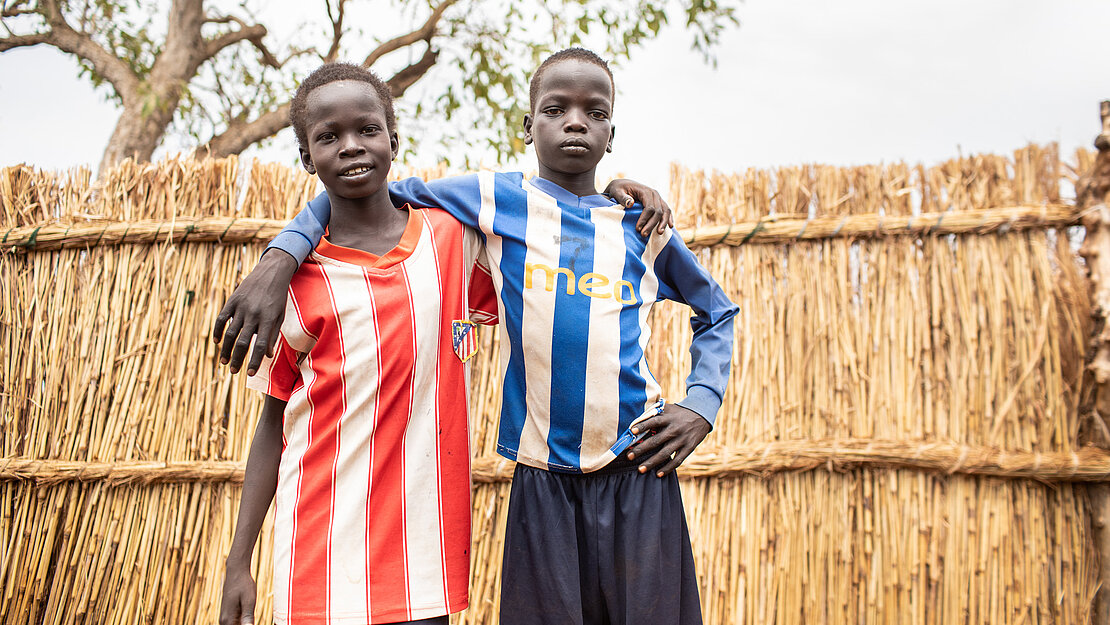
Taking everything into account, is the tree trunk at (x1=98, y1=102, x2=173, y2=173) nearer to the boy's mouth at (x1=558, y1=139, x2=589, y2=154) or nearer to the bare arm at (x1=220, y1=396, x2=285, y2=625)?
the bare arm at (x1=220, y1=396, x2=285, y2=625)

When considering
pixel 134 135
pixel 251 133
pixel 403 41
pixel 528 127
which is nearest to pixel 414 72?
pixel 403 41

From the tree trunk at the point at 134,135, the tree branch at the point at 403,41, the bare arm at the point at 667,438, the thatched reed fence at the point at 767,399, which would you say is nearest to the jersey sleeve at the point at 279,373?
the bare arm at the point at 667,438

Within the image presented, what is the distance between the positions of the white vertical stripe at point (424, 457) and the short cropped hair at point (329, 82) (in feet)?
1.23

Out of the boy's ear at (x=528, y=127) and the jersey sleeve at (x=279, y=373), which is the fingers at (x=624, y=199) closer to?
the boy's ear at (x=528, y=127)

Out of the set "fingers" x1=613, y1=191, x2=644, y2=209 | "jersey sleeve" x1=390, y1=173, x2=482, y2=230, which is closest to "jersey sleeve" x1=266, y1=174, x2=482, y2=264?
"jersey sleeve" x1=390, y1=173, x2=482, y2=230

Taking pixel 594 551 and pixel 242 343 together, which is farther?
pixel 594 551

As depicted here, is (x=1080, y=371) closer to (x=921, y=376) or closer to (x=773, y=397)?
(x=921, y=376)

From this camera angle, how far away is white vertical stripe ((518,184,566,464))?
162cm

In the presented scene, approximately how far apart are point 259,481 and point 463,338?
1.72 ft

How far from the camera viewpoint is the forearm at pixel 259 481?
1.54 metres

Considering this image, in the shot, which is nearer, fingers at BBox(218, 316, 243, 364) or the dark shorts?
fingers at BBox(218, 316, 243, 364)

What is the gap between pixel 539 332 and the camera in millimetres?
1625

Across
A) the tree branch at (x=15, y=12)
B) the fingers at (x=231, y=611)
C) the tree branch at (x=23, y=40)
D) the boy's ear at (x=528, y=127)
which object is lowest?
the fingers at (x=231, y=611)

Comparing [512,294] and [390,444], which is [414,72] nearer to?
[512,294]
